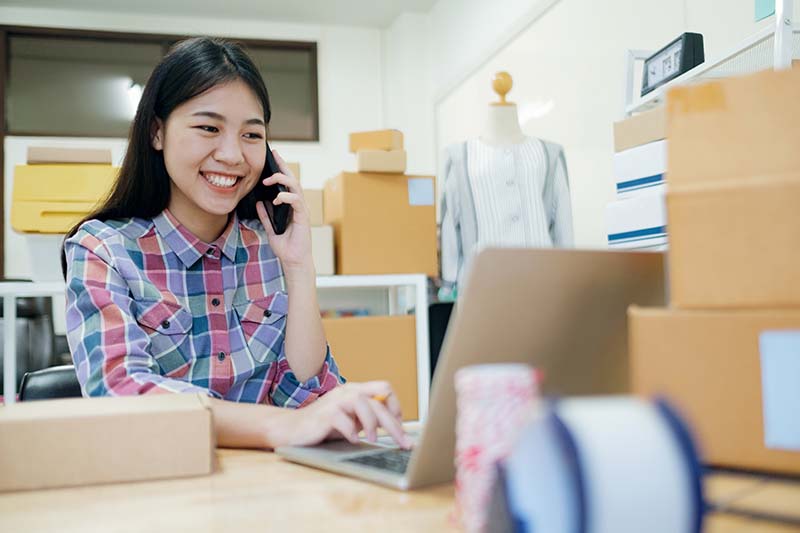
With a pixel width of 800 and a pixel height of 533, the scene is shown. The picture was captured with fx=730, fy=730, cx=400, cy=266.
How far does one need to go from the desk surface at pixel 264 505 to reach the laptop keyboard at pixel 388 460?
3 cm

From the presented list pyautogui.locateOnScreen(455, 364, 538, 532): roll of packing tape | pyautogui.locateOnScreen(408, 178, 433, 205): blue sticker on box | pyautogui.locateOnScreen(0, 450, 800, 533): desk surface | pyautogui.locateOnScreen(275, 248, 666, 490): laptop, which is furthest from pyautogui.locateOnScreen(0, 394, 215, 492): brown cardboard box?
pyautogui.locateOnScreen(408, 178, 433, 205): blue sticker on box

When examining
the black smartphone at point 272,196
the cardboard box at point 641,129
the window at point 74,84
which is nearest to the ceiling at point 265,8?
the window at point 74,84

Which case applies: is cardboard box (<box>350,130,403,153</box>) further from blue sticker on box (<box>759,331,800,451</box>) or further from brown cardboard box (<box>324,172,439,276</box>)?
blue sticker on box (<box>759,331,800,451</box>)

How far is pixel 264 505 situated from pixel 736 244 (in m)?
0.40

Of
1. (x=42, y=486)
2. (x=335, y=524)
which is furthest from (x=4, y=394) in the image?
(x=335, y=524)

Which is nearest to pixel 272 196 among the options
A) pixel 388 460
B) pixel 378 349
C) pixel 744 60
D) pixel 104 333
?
pixel 104 333

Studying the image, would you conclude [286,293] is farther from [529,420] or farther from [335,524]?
[529,420]

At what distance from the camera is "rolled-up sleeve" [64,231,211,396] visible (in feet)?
3.05

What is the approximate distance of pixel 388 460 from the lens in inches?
27.2

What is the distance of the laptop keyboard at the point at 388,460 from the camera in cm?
65

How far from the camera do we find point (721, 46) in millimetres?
2062

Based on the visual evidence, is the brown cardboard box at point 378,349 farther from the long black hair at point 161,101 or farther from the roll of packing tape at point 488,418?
the roll of packing tape at point 488,418

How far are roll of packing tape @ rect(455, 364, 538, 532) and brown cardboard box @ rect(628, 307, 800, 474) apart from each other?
0.18m

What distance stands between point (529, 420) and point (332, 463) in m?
0.36
